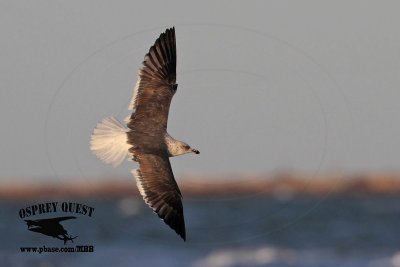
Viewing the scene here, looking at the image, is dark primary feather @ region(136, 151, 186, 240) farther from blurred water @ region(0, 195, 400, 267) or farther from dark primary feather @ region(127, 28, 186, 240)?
blurred water @ region(0, 195, 400, 267)

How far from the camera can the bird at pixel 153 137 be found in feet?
55.2

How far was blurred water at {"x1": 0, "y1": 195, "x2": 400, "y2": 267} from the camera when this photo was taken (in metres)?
32.1

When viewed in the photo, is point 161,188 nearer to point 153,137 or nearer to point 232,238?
point 153,137

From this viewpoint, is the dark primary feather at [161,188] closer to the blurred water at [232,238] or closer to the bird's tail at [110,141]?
the bird's tail at [110,141]

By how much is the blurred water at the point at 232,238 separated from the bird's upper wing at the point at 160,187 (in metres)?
13.1

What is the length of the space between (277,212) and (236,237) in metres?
15.8

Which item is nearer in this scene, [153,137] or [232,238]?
[153,137]

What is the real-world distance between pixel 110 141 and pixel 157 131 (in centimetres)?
65

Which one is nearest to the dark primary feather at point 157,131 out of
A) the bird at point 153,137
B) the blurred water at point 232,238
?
the bird at point 153,137

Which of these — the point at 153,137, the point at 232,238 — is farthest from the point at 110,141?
the point at 232,238

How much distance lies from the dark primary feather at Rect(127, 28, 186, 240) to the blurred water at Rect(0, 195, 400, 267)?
13.1 m

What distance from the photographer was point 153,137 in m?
17.0

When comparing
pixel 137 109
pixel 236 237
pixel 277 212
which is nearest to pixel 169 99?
pixel 137 109

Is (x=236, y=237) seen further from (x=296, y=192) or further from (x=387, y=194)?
(x=387, y=194)
